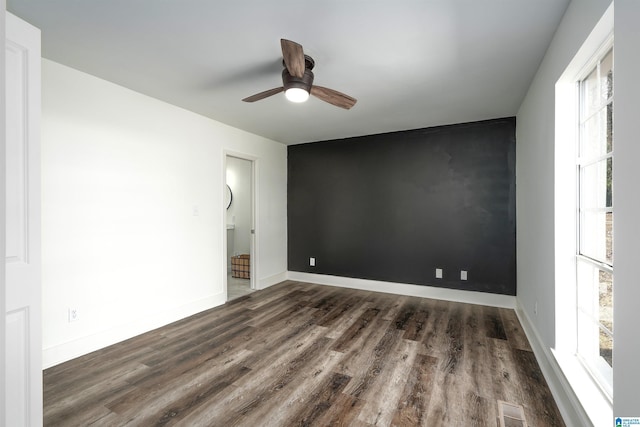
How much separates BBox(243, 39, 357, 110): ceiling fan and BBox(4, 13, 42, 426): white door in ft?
4.16

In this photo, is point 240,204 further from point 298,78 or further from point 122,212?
point 298,78

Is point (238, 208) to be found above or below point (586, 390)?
above

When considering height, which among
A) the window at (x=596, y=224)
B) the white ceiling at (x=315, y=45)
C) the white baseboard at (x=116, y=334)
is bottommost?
the white baseboard at (x=116, y=334)

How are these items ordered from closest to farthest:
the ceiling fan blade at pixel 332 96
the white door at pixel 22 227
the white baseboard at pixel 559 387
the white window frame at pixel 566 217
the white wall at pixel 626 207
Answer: the white wall at pixel 626 207, the white door at pixel 22 227, the white baseboard at pixel 559 387, the white window frame at pixel 566 217, the ceiling fan blade at pixel 332 96

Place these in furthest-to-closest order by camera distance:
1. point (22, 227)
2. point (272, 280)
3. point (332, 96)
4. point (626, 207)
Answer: point (272, 280) → point (332, 96) → point (22, 227) → point (626, 207)

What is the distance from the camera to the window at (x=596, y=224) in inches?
62.6

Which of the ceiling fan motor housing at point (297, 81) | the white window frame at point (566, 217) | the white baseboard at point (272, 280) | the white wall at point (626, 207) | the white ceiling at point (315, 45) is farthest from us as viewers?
the white baseboard at point (272, 280)

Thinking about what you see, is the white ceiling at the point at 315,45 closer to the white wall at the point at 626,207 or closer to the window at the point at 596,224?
the window at the point at 596,224

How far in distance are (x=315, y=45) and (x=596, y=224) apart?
2.17 m

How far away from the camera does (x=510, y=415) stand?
5.98 feet

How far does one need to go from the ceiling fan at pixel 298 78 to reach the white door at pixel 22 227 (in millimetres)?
1268

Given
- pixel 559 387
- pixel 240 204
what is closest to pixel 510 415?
pixel 559 387

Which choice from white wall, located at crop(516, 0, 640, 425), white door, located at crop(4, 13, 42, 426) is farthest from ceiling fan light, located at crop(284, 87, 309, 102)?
white wall, located at crop(516, 0, 640, 425)

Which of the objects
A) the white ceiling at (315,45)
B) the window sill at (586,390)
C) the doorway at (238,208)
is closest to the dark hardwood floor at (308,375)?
the window sill at (586,390)
